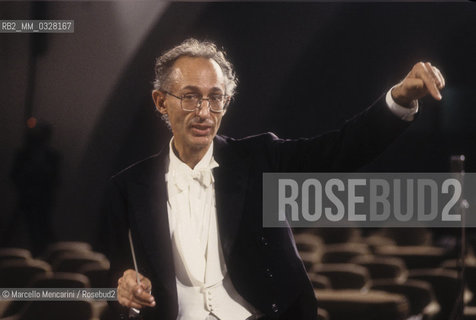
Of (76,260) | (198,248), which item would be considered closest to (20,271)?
(76,260)

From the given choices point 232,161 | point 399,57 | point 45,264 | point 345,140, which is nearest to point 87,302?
point 45,264

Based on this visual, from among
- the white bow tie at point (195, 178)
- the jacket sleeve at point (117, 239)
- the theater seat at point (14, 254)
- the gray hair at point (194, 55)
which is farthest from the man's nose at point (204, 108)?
the theater seat at point (14, 254)

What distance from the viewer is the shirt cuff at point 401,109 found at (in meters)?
2.40

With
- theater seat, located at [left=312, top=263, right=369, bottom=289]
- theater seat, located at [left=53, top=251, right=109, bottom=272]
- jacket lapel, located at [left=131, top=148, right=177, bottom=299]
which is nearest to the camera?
jacket lapel, located at [left=131, top=148, right=177, bottom=299]

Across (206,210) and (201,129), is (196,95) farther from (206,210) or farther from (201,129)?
(206,210)

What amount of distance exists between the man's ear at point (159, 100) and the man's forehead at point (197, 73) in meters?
0.08

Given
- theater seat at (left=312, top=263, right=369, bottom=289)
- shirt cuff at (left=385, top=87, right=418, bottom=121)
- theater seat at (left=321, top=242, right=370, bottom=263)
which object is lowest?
theater seat at (left=312, top=263, right=369, bottom=289)

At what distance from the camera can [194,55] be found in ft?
8.71

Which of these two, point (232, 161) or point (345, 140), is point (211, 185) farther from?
point (345, 140)

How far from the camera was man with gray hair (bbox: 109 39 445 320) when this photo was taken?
101 inches

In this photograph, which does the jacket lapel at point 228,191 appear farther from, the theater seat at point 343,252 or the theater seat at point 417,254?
the theater seat at point 417,254

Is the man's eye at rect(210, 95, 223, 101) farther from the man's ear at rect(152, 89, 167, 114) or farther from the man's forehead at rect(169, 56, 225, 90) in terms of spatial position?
the man's ear at rect(152, 89, 167, 114)

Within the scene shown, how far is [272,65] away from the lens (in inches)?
107

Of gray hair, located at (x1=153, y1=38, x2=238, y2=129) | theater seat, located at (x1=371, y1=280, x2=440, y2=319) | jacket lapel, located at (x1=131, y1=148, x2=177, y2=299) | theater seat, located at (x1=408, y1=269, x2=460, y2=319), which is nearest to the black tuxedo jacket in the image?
jacket lapel, located at (x1=131, y1=148, x2=177, y2=299)
